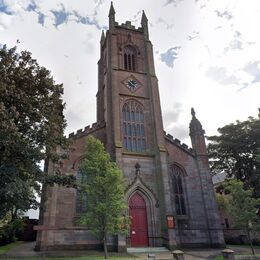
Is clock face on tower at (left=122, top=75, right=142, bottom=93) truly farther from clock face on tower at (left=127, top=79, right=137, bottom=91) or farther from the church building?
the church building

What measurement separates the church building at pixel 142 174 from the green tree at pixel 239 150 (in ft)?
13.5

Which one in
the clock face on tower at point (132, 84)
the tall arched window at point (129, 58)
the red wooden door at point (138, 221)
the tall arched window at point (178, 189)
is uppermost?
the tall arched window at point (129, 58)

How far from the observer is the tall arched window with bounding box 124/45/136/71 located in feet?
111

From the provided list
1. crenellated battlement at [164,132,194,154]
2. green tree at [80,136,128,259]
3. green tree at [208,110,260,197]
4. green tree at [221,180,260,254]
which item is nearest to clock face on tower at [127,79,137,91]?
crenellated battlement at [164,132,194,154]

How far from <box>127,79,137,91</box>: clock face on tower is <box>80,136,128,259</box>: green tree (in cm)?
1383

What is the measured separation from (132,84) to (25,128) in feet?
55.6

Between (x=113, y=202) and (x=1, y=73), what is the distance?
1128cm

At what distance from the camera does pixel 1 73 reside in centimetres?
1628

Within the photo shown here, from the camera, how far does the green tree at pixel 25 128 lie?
617 inches

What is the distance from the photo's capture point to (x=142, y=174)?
26.6 metres

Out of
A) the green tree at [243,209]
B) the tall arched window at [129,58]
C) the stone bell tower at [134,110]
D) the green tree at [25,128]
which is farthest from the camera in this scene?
the tall arched window at [129,58]

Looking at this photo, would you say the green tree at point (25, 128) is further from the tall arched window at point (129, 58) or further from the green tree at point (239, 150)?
the green tree at point (239, 150)

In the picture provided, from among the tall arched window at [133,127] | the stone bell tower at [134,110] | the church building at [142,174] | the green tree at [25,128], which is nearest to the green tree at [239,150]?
the church building at [142,174]

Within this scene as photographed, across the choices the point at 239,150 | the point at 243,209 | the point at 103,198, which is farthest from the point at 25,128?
the point at 239,150
